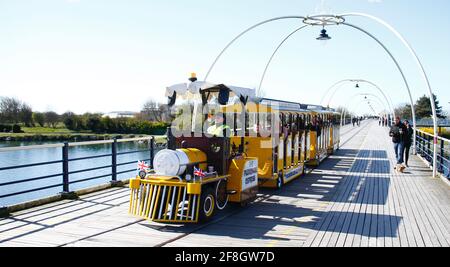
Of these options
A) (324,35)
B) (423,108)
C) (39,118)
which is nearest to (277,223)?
(324,35)

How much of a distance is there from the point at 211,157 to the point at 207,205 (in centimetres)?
106

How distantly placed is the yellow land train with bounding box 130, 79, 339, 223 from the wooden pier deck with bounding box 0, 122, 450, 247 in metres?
0.33

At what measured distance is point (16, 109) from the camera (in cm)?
2847

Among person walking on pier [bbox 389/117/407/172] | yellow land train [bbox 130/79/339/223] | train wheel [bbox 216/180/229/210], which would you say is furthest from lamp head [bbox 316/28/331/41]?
train wheel [bbox 216/180/229/210]

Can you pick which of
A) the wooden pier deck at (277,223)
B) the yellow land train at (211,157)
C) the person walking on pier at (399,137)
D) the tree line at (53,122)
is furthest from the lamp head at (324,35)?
the tree line at (53,122)

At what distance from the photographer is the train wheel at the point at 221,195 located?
797 centimetres

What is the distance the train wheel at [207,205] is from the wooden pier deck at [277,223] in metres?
0.20

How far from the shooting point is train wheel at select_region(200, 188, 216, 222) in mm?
7355

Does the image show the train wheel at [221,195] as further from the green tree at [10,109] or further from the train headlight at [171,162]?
the green tree at [10,109]

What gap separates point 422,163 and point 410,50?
15.9 feet

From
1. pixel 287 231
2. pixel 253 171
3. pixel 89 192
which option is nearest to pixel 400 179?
pixel 253 171

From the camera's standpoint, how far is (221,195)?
8.14 metres

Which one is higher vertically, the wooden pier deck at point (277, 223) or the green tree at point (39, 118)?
the green tree at point (39, 118)

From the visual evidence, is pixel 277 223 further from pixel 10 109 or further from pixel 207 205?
pixel 10 109
